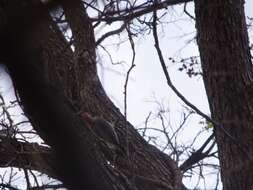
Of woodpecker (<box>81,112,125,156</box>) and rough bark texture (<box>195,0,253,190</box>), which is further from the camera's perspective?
woodpecker (<box>81,112,125,156</box>)

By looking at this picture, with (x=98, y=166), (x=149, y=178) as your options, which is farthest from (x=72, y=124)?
(x=149, y=178)

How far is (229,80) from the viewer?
338 cm

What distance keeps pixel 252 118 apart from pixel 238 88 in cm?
20

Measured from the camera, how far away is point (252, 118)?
330 centimetres

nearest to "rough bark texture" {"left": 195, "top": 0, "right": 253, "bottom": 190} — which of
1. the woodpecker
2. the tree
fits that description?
the tree

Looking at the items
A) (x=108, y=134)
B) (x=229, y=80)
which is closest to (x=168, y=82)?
(x=229, y=80)

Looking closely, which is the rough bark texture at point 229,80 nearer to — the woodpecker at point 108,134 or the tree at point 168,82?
the tree at point 168,82

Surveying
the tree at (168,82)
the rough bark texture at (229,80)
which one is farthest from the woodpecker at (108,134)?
the rough bark texture at (229,80)

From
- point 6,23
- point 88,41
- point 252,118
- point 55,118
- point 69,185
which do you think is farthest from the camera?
point 88,41

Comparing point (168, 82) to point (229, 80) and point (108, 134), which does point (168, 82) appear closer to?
point (229, 80)

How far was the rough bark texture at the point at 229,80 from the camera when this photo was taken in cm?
324

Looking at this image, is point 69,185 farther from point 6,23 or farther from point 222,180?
point 222,180

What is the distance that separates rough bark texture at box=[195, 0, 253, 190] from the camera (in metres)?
3.24

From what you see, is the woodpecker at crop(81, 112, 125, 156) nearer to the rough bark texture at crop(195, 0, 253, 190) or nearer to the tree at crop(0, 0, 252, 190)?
the tree at crop(0, 0, 252, 190)
